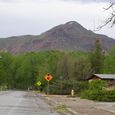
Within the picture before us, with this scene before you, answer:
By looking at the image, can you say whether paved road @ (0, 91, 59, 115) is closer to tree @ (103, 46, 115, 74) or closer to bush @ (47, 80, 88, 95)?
bush @ (47, 80, 88, 95)

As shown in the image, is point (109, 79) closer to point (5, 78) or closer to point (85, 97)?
point (85, 97)

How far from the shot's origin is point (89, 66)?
416 feet

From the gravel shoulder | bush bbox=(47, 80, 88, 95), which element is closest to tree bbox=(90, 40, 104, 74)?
bush bbox=(47, 80, 88, 95)

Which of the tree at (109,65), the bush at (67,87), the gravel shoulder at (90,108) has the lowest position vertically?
the gravel shoulder at (90,108)

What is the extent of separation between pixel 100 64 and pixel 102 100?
275 feet

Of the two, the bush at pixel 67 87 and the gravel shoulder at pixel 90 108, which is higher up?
the bush at pixel 67 87

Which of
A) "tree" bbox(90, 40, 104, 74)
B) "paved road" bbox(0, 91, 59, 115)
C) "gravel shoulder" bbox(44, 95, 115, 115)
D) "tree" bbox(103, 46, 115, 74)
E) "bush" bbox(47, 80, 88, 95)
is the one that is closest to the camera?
"paved road" bbox(0, 91, 59, 115)

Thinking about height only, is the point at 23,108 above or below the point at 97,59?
below

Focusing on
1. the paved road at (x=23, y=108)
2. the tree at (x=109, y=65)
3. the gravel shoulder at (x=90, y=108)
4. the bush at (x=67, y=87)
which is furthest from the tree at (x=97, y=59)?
the gravel shoulder at (x=90, y=108)

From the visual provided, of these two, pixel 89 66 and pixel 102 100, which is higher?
pixel 89 66

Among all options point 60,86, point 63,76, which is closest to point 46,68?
point 63,76

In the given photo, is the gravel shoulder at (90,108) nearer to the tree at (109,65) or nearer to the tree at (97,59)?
the tree at (109,65)

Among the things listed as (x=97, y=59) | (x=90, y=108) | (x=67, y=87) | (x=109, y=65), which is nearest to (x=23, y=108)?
(x=90, y=108)

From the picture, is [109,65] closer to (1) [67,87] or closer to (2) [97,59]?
(2) [97,59]
